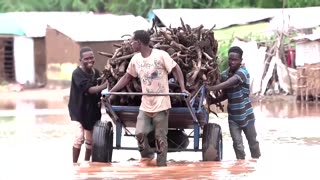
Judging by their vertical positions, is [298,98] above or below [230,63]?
below

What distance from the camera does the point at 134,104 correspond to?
10.7m

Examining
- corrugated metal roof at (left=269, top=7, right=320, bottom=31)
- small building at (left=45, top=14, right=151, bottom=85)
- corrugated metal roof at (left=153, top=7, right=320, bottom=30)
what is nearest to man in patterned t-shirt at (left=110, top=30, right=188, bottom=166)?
corrugated metal roof at (left=269, top=7, right=320, bottom=31)

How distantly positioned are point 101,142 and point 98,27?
2418 centimetres

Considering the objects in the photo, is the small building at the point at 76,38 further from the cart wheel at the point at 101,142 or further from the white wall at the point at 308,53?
the cart wheel at the point at 101,142

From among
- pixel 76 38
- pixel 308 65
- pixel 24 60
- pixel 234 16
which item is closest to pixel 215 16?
pixel 234 16

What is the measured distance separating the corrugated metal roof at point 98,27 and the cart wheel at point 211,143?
21918 mm

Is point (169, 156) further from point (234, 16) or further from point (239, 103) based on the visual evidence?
point (234, 16)

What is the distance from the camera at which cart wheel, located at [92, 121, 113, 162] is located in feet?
34.8

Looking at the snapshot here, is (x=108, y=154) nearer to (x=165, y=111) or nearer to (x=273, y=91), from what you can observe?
(x=165, y=111)

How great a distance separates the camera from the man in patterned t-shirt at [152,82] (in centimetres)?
986

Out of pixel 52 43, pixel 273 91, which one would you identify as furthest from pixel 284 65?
pixel 52 43

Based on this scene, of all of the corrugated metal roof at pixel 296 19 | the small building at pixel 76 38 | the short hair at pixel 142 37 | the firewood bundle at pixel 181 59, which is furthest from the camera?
the small building at pixel 76 38

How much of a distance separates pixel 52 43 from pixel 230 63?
2463 centimetres

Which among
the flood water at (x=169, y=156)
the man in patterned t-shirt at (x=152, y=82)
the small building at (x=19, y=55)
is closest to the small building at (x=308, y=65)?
A: the flood water at (x=169, y=156)
